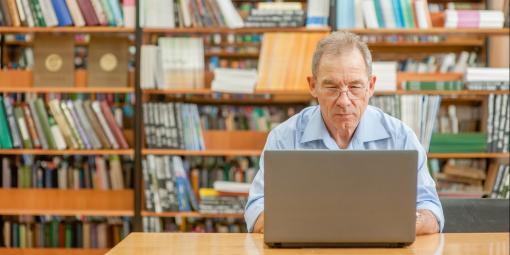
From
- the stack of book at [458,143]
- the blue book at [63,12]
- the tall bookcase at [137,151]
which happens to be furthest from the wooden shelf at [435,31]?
the blue book at [63,12]

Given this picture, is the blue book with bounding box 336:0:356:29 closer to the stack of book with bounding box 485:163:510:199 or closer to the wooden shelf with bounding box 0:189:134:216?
the stack of book with bounding box 485:163:510:199

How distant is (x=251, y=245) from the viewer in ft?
5.00

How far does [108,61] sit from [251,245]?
259 centimetres

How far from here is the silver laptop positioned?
138 cm

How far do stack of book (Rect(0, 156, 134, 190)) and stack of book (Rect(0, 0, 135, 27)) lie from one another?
81 cm

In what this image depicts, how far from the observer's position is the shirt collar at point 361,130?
1.96m

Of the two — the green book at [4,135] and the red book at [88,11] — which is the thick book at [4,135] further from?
the red book at [88,11]

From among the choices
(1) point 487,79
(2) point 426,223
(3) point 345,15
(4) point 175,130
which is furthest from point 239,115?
(2) point 426,223

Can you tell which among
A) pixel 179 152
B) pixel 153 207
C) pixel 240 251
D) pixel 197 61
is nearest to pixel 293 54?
pixel 197 61

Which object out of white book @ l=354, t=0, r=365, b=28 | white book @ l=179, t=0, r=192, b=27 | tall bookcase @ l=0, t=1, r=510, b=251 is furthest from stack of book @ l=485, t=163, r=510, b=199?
white book @ l=179, t=0, r=192, b=27

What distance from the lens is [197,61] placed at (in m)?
3.77

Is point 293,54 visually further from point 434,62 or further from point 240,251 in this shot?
point 240,251

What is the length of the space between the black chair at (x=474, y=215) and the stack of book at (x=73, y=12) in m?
2.37

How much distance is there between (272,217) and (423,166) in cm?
62
